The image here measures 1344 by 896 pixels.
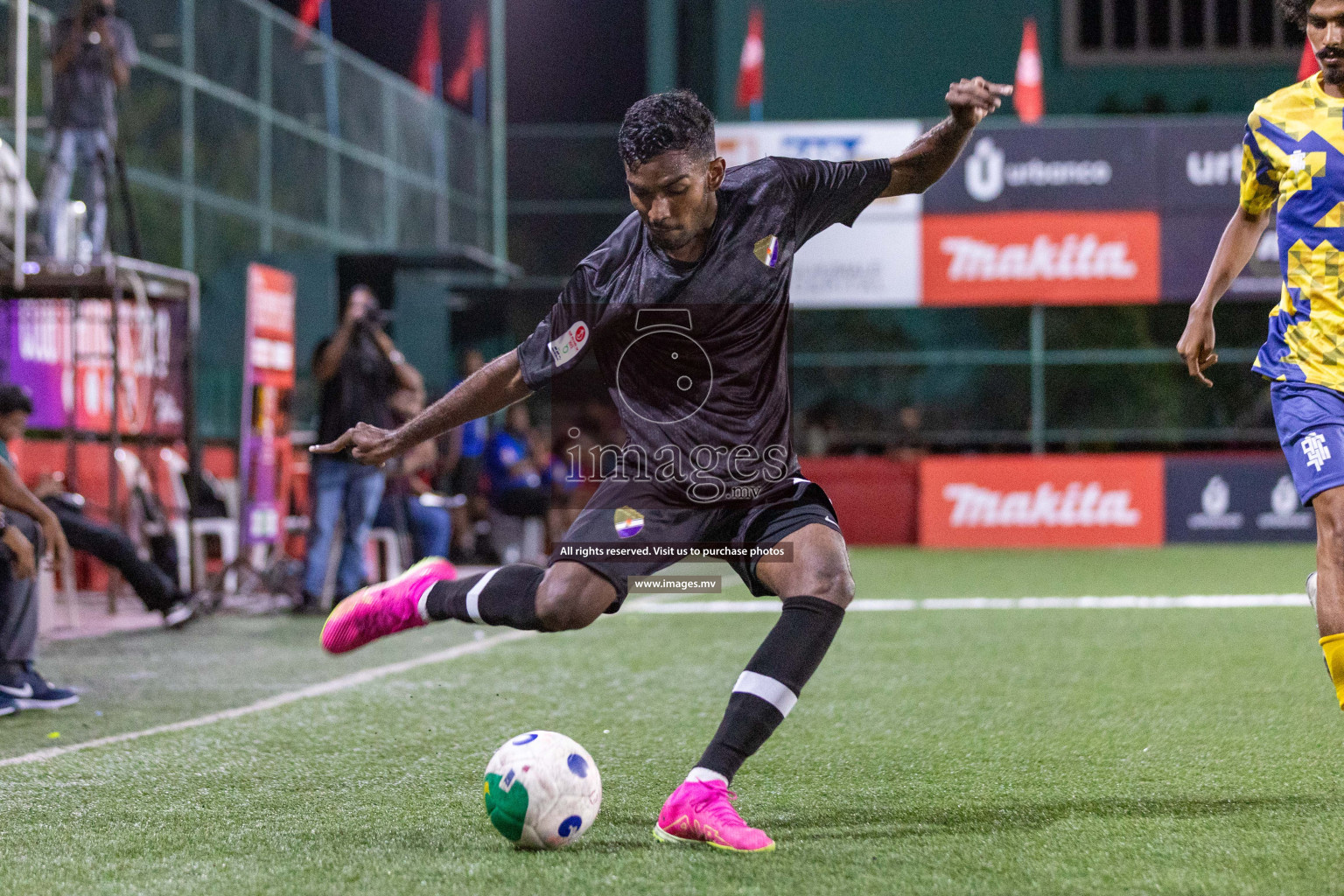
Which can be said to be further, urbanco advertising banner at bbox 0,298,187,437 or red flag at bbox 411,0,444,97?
red flag at bbox 411,0,444,97

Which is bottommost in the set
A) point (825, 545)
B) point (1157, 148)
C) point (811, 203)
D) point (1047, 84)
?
point (825, 545)

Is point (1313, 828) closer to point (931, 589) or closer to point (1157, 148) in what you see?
point (931, 589)

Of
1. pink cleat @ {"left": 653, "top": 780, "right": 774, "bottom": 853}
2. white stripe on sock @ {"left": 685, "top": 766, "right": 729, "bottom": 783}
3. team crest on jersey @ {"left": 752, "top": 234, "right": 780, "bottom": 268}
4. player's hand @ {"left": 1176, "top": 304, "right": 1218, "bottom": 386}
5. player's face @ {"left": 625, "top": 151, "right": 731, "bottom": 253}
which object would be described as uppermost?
player's face @ {"left": 625, "top": 151, "right": 731, "bottom": 253}

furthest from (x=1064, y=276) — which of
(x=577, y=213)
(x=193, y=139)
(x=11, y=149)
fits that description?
(x=11, y=149)

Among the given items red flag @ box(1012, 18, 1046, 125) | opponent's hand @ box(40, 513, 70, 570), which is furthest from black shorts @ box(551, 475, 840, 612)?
red flag @ box(1012, 18, 1046, 125)

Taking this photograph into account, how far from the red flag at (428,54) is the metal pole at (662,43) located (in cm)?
401

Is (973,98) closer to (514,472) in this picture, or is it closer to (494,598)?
(494,598)

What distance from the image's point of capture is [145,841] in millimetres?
3740

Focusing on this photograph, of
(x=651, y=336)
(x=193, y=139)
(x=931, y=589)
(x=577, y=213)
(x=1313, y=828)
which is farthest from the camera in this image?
(x=577, y=213)

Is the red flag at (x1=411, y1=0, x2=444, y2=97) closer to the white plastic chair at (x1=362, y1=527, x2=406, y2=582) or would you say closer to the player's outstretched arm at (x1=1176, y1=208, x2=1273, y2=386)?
the white plastic chair at (x1=362, y1=527, x2=406, y2=582)

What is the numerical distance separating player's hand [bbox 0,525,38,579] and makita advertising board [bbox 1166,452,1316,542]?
1498 cm

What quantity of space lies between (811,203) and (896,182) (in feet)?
0.85

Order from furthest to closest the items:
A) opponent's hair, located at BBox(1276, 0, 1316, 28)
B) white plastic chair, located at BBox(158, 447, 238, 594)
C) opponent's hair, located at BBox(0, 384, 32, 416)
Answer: white plastic chair, located at BBox(158, 447, 238, 594)
opponent's hair, located at BBox(0, 384, 32, 416)
opponent's hair, located at BBox(1276, 0, 1316, 28)

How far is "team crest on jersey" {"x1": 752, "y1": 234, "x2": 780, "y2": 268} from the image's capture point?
3938 millimetres
